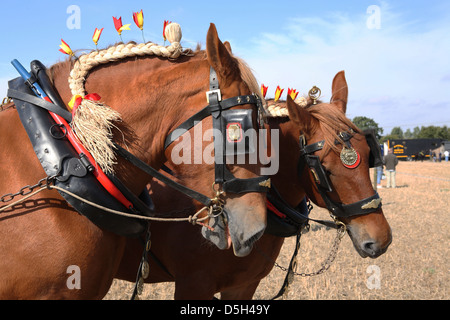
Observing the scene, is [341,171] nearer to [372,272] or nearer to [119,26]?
[119,26]

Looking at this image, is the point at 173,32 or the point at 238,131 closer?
the point at 238,131

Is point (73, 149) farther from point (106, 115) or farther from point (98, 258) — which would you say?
point (98, 258)

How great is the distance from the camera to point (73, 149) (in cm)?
174

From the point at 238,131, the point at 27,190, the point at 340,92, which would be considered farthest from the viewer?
the point at 340,92

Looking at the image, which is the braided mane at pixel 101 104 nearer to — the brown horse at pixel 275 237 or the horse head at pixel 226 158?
the horse head at pixel 226 158

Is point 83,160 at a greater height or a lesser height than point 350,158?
greater

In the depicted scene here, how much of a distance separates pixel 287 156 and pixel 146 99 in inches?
60.2

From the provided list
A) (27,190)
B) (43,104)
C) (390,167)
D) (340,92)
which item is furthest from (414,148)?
(27,190)

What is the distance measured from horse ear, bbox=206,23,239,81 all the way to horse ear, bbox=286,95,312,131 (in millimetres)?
1043

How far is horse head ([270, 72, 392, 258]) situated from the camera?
2.81 metres

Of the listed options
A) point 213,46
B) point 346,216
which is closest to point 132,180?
point 213,46

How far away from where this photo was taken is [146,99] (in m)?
1.89
